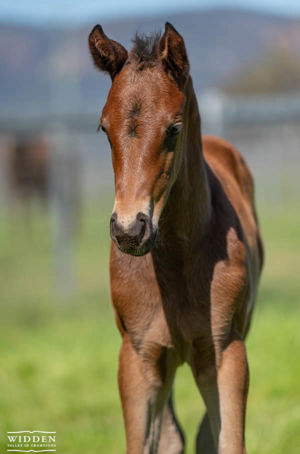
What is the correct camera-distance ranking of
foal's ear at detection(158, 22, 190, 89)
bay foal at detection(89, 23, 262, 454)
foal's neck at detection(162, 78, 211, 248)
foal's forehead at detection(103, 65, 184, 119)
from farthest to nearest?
foal's neck at detection(162, 78, 211, 248)
bay foal at detection(89, 23, 262, 454)
foal's ear at detection(158, 22, 190, 89)
foal's forehead at detection(103, 65, 184, 119)

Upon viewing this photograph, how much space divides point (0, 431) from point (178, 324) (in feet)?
6.64

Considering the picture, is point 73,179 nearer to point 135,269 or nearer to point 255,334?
point 255,334

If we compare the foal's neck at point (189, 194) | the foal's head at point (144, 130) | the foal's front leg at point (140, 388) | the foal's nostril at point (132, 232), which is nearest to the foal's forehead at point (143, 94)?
the foal's head at point (144, 130)

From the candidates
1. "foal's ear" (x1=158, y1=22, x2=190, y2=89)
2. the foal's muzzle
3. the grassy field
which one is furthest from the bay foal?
the grassy field

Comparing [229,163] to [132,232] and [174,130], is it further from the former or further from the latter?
[132,232]

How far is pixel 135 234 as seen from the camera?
254 cm

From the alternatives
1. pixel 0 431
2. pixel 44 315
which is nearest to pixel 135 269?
pixel 0 431

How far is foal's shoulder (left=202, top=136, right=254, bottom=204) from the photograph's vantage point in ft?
14.1

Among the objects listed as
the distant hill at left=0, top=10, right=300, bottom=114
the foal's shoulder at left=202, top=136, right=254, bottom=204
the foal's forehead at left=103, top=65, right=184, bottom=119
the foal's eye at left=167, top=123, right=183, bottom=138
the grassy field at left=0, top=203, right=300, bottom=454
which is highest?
the distant hill at left=0, top=10, right=300, bottom=114

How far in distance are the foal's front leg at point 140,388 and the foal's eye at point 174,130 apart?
0.95 m

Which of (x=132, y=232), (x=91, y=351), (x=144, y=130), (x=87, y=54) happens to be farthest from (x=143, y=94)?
(x=87, y=54)

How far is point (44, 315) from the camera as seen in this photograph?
816 cm

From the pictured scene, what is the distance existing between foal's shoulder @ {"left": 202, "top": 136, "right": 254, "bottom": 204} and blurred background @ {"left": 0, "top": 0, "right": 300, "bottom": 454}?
1552 mm

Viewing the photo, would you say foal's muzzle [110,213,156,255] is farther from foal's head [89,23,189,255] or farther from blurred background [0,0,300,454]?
blurred background [0,0,300,454]
